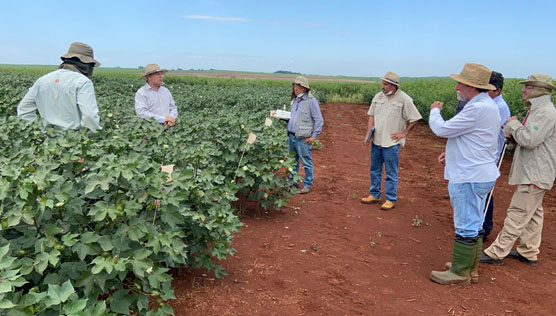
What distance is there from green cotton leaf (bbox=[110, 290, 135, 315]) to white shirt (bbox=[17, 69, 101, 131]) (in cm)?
218

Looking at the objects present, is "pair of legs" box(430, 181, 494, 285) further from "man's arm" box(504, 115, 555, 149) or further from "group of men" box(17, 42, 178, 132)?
"group of men" box(17, 42, 178, 132)

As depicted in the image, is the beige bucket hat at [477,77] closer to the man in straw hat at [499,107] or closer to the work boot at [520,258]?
the man in straw hat at [499,107]

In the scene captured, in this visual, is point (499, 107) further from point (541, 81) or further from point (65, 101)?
point (65, 101)

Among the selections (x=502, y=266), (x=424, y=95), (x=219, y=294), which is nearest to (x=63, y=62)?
(x=219, y=294)

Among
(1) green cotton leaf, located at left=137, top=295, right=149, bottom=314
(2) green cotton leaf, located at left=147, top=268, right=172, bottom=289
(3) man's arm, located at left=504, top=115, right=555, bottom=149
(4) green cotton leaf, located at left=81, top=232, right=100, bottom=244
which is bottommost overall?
(1) green cotton leaf, located at left=137, top=295, right=149, bottom=314

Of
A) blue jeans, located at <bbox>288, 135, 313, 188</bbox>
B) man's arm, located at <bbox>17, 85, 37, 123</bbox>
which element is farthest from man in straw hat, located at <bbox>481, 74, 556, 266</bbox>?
man's arm, located at <bbox>17, 85, 37, 123</bbox>

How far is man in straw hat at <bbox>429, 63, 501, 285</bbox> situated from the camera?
12.4 feet

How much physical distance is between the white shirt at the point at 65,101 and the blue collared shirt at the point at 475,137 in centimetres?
339

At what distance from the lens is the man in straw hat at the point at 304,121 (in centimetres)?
678

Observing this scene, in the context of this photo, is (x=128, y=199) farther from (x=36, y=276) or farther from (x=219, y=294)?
(x=219, y=294)

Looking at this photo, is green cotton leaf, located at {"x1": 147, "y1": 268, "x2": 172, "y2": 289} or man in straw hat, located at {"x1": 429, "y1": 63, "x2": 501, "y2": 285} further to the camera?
man in straw hat, located at {"x1": 429, "y1": 63, "x2": 501, "y2": 285}

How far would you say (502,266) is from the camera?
4.51 m

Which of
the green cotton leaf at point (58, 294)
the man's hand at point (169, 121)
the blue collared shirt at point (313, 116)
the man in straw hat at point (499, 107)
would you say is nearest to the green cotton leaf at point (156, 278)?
the green cotton leaf at point (58, 294)

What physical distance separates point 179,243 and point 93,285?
1.91ft
